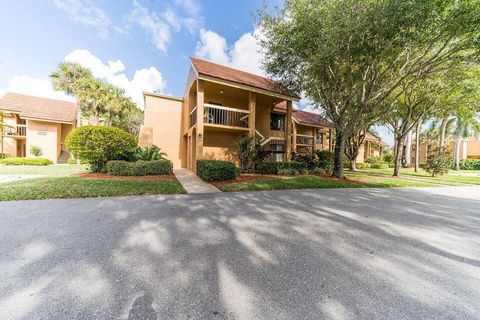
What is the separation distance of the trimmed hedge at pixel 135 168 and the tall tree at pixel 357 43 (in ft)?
29.2

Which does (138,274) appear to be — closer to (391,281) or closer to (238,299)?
(238,299)

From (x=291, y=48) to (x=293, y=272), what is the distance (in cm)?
1071

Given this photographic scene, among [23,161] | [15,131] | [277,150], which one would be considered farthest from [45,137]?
[277,150]

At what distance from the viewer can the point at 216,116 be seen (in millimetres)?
13992

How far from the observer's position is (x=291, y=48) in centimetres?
1005

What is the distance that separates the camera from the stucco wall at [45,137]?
19250mm

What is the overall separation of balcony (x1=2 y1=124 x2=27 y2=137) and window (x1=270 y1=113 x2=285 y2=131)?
25.0 m

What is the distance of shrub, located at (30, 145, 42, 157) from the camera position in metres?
18.8

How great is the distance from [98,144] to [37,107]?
60.6ft

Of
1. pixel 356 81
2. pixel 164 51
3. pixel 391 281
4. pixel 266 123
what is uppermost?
pixel 164 51

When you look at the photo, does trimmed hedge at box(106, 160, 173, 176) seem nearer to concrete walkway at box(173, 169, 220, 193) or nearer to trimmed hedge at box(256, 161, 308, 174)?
concrete walkway at box(173, 169, 220, 193)

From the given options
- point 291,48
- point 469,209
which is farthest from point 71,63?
point 469,209

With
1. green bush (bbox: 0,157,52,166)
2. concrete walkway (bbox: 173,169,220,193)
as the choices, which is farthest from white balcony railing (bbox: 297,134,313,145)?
green bush (bbox: 0,157,52,166)

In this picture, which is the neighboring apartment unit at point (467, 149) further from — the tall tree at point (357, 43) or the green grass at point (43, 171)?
the green grass at point (43, 171)
